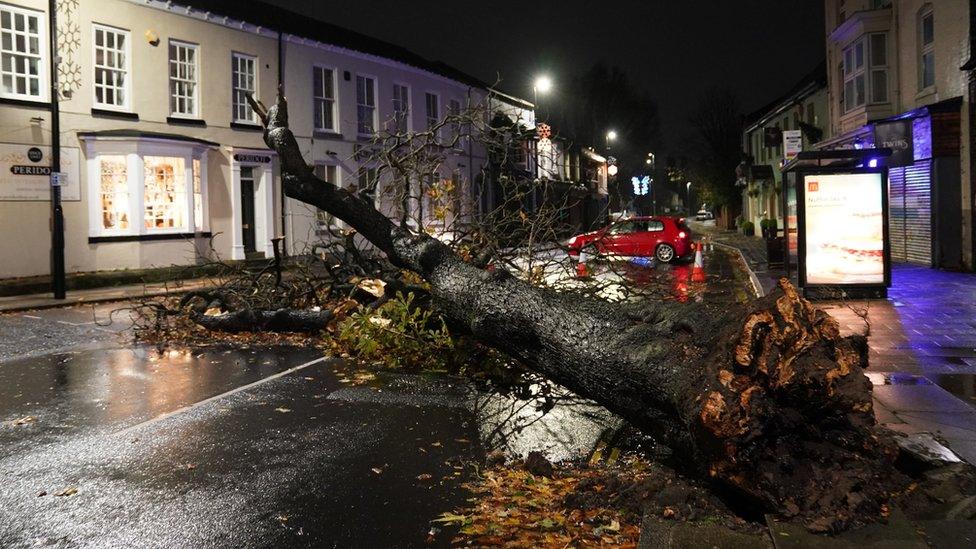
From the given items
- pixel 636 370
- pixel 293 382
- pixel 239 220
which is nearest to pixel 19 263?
pixel 239 220

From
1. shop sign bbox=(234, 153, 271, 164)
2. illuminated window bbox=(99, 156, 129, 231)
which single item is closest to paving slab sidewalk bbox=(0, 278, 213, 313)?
illuminated window bbox=(99, 156, 129, 231)

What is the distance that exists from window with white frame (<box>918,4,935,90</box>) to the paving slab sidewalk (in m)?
17.9

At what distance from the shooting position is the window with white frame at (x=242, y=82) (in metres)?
23.2

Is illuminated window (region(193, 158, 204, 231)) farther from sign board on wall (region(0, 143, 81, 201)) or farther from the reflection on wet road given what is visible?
Answer: the reflection on wet road

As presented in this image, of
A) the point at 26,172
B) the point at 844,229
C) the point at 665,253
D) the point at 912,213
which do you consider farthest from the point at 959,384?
the point at 26,172

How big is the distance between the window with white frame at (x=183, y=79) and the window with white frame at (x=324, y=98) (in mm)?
4561

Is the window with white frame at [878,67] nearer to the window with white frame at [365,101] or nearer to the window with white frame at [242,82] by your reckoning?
the window with white frame at [365,101]

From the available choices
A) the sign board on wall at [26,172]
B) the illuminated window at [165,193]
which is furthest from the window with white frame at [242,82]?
the sign board on wall at [26,172]

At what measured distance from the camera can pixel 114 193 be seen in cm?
1989

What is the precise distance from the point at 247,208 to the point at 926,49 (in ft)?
64.4

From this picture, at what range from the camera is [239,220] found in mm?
23016

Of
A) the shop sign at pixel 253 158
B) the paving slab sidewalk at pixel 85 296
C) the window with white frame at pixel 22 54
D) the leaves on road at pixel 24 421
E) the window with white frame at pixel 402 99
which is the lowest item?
the leaves on road at pixel 24 421

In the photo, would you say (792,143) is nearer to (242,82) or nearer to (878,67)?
(878,67)

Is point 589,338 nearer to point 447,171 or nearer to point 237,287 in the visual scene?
point 237,287
